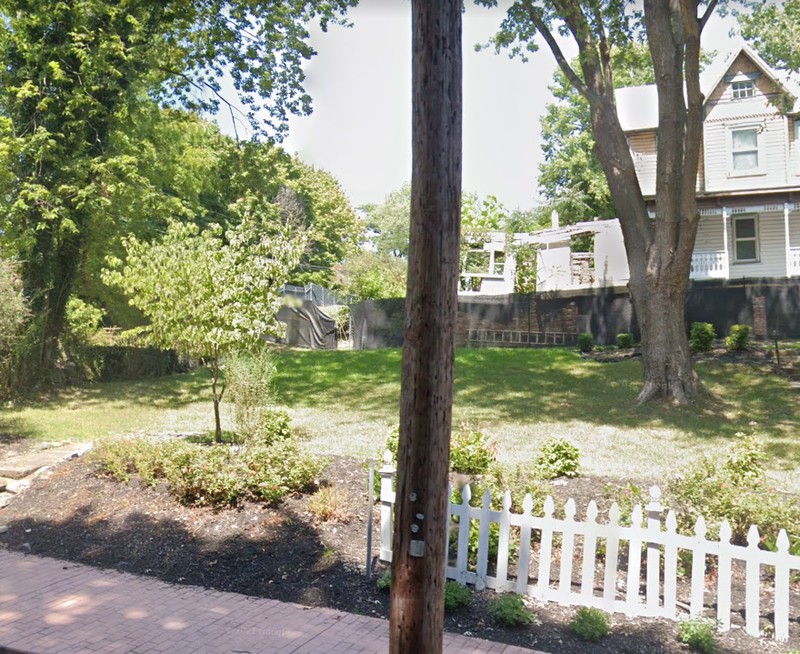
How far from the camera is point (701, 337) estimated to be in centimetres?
1950

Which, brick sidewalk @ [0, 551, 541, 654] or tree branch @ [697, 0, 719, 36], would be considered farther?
tree branch @ [697, 0, 719, 36]

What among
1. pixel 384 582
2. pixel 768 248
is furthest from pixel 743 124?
pixel 384 582

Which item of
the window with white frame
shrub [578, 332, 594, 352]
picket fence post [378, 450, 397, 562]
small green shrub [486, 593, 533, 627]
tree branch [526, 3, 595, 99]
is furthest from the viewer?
the window with white frame

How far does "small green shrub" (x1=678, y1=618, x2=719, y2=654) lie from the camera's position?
4.75 metres

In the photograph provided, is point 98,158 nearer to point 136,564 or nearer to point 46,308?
point 46,308

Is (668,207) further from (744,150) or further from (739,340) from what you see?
(744,150)

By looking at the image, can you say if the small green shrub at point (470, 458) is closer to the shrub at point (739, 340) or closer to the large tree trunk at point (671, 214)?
the large tree trunk at point (671, 214)

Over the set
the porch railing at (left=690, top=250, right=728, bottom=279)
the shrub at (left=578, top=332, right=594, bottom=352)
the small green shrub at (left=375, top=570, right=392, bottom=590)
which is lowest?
the small green shrub at (left=375, top=570, right=392, bottom=590)

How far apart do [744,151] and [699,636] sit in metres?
25.8

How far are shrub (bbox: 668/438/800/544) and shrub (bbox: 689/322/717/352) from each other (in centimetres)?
1347

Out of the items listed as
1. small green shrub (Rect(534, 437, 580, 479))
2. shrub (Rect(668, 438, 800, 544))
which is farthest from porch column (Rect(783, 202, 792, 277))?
shrub (Rect(668, 438, 800, 544))

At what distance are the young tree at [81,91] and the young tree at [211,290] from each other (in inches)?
256

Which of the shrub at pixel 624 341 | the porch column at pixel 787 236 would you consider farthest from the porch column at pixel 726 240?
the shrub at pixel 624 341

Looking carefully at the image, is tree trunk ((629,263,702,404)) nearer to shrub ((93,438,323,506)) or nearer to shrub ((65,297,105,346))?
shrub ((93,438,323,506))
